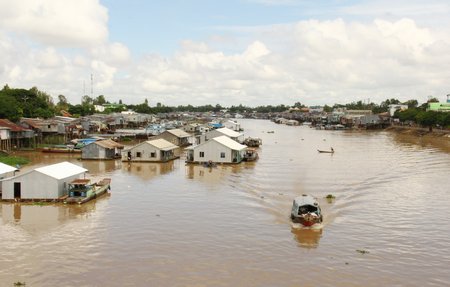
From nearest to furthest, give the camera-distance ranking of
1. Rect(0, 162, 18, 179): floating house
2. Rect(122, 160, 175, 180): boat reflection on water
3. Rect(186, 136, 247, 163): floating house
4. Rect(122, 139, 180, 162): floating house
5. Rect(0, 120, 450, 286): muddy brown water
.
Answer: Rect(0, 120, 450, 286): muddy brown water < Rect(0, 162, 18, 179): floating house < Rect(122, 160, 175, 180): boat reflection on water < Rect(186, 136, 247, 163): floating house < Rect(122, 139, 180, 162): floating house

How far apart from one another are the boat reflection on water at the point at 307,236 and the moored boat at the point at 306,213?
1.65 ft

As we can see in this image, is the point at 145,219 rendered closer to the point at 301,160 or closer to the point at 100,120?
the point at 301,160

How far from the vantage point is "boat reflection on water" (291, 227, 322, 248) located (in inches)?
979

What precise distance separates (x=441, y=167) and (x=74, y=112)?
104 m

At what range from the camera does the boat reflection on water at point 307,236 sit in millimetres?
24859

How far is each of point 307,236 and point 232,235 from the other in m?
3.93

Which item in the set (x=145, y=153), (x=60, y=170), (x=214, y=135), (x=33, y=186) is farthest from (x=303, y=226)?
(x=214, y=135)

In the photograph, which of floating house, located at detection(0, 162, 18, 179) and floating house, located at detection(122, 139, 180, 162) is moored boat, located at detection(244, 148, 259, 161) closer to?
floating house, located at detection(122, 139, 180, 162)

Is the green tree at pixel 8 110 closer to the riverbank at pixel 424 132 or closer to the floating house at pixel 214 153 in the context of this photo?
the floating house at pixel 214 153

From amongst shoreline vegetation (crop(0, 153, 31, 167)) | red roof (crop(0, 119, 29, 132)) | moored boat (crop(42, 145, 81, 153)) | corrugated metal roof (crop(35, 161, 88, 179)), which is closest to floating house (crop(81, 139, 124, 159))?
shoreline vegetation (crop(0, 153, 31, 167))

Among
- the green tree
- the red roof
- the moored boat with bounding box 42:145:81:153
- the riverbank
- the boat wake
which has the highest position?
the green tree

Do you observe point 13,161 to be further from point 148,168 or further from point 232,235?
point 232,235

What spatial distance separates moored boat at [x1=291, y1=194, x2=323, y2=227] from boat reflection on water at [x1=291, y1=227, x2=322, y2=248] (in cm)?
50

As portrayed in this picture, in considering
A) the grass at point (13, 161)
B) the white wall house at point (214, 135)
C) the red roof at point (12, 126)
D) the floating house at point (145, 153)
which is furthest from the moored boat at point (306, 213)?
the red roof at point (12, 126)
